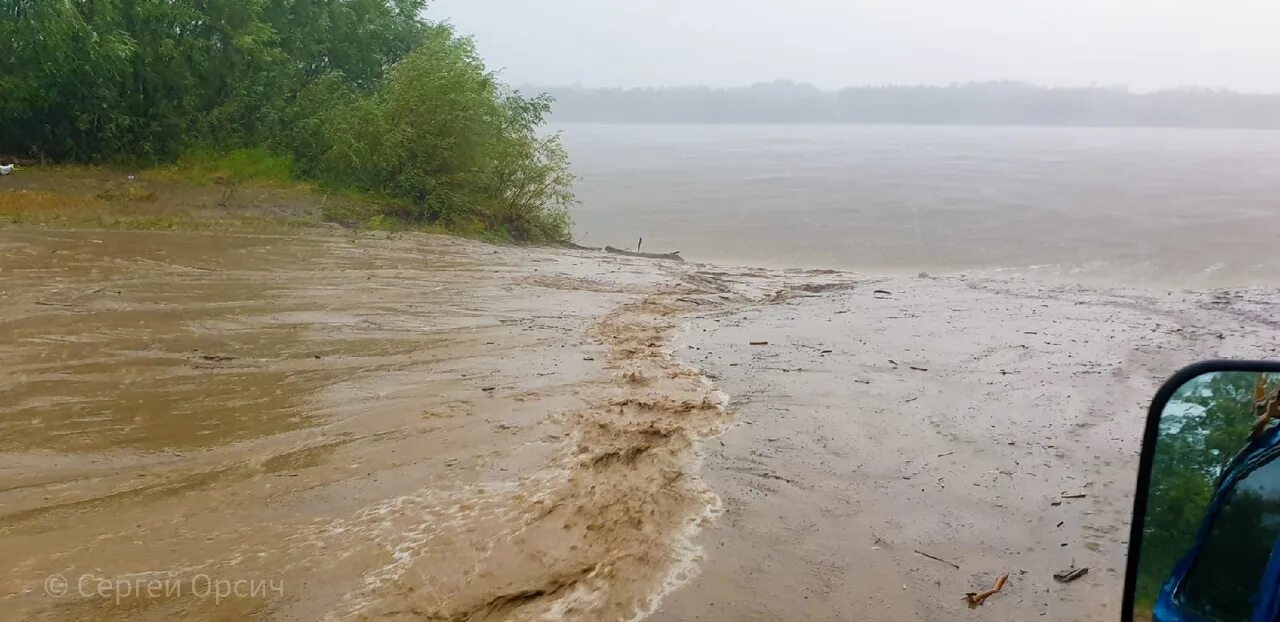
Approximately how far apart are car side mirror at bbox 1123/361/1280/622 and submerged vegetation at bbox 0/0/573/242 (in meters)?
16.3

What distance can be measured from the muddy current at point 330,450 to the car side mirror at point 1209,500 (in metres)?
2.25

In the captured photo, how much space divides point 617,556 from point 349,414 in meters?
2.62

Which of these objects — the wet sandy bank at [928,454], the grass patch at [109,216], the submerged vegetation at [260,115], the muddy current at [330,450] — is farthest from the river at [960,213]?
the muddy current at [330,450]

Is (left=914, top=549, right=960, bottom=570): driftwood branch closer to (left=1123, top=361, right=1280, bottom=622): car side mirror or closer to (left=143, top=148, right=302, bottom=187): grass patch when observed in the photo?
(left=1123, top=361, right=1280, bottom=622): car side mirror

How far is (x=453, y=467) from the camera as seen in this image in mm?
4844

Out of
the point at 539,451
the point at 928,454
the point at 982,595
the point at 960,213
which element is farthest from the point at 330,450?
the point at 960,213

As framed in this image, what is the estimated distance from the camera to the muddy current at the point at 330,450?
A: 351 cm

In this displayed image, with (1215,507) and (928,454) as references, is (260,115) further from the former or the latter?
(1215,507)

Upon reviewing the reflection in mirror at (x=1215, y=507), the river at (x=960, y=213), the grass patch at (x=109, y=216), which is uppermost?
the reflection in mirror at (x=1215, y=507)

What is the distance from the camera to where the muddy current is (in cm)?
351

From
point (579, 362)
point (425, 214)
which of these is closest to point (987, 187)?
point (425, 214)

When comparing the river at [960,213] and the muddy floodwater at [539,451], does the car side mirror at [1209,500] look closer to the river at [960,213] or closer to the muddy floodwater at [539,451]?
the muddy floodwater at [539,451]

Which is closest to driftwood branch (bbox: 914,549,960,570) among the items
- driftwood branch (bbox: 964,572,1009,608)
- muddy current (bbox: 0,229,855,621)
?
driftwood branch (bbox: 964,572,1009,608)

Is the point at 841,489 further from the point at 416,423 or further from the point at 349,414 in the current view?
the point at 349,414
